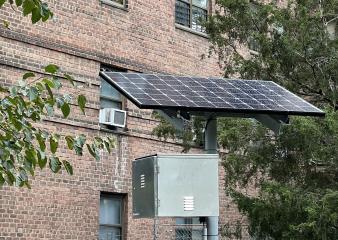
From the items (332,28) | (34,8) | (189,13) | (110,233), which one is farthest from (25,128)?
(189,13)

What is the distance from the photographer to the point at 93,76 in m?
17.0

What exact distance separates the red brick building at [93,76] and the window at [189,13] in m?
0.06

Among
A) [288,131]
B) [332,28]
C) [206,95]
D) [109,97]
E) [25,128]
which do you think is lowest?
[25,128]

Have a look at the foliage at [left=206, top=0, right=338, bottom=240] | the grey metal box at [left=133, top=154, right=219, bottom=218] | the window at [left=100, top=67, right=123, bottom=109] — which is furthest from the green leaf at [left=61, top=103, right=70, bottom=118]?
the window at [left=100, top=67, right=123, bottom=109]

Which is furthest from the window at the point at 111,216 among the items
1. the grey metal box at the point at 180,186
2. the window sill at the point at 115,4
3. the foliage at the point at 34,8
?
the foliage at the point at 34,8

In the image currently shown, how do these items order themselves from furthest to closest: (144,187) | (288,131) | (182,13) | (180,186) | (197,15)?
(197,15) → (182,13) → (288,131) → (144,187) → (180,186)

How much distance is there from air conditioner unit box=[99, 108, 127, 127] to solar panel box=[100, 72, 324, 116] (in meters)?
7.46

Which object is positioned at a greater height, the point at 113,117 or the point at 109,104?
the point at 109,104

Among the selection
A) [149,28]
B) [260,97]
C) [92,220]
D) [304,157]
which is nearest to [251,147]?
[304,157]

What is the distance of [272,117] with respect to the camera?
8.95 m

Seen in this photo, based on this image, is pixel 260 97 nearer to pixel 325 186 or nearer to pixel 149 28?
pixel 325 186

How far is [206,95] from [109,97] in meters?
9.03

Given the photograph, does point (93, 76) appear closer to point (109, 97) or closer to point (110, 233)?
point (109, 97)

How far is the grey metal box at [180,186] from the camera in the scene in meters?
7.57
